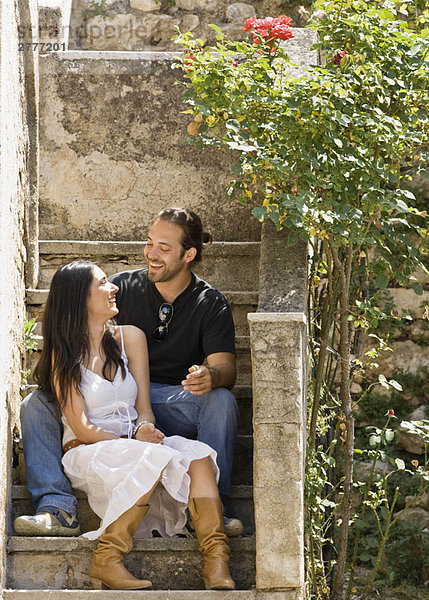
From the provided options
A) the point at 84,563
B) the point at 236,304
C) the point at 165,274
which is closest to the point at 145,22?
the point at 236,304

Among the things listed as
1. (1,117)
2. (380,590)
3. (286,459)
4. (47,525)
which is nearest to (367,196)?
(286,459)

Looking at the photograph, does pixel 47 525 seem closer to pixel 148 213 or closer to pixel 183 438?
pixel 183 438

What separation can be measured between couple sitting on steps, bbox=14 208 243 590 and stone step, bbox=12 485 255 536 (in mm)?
103

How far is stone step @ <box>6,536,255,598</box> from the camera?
3631 mm

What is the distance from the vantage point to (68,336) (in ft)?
12.7

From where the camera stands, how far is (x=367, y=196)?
12.4 ft

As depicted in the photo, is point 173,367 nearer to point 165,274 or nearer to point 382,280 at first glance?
point 165,274

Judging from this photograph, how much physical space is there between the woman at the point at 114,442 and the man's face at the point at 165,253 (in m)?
0.32

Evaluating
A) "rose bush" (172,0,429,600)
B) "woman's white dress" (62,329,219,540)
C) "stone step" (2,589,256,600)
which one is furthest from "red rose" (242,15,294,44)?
"stone step" (2,589,256,600)

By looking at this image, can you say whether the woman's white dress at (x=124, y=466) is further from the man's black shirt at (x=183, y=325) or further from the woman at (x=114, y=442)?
the man's black shirt at (x=183, y=325)

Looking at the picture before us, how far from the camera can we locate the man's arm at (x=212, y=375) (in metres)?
3.79

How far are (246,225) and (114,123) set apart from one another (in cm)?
86

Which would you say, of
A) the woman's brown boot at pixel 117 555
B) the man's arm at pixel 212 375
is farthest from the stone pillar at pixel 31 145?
the woman's brown boot at pixel 117 555

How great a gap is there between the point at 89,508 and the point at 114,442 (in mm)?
349
